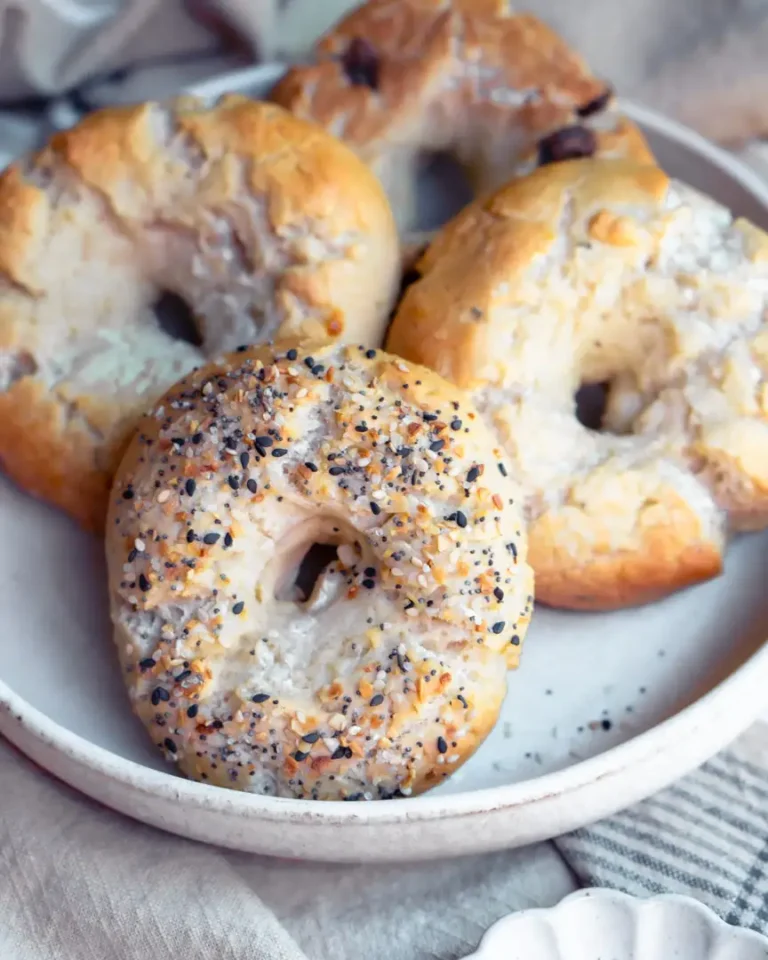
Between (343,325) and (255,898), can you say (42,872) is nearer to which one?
(255,898)

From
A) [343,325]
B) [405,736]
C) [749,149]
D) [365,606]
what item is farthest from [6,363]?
[749,149]

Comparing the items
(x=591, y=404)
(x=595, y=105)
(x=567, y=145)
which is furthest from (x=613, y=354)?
(x=595, y=105)

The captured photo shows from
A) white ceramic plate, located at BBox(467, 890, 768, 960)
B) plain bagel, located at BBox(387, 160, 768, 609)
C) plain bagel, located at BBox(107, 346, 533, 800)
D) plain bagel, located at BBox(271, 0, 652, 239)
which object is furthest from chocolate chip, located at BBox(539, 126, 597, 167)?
white ceramic plate, located at BBox(467, 890, 768, 960)

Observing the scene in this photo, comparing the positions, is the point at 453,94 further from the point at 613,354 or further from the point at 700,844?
the point at 700,844

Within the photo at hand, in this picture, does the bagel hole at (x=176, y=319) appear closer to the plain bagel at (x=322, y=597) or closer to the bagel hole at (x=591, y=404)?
the plain bagel at (x=322, y=597)

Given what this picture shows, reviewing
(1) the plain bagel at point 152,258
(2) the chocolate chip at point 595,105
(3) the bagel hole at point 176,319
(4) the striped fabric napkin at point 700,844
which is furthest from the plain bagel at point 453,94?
(4) the striped fabric napkin at point 700,844

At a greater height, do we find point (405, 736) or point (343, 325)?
point (343, 325)
